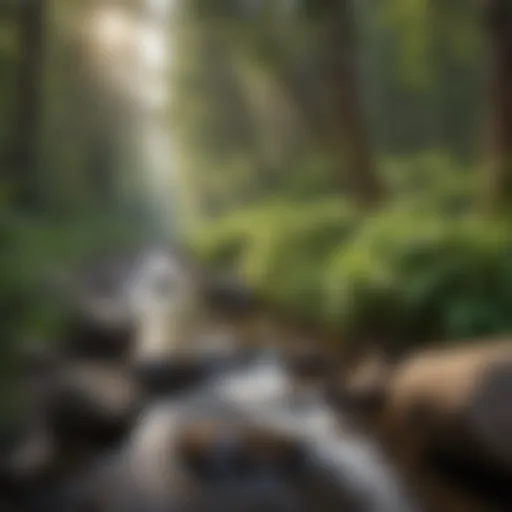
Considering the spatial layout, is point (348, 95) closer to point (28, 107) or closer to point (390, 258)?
point (390, 258)

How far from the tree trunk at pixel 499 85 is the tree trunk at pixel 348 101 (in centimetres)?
19

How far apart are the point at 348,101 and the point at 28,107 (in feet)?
1.76

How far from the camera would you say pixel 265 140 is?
1.45 m

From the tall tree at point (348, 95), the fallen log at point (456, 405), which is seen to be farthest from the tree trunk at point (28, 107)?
the fallen log at point (456, 405)

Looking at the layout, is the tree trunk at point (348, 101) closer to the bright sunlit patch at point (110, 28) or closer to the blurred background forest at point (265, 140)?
the blurred background forest at point (265, 140)

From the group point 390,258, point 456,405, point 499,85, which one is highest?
point 499,85

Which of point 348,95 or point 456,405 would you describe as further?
point 348,95

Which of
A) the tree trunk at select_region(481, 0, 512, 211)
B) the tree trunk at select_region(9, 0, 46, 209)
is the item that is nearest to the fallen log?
the tree trunk at select_region(481, 0, 512, 211)

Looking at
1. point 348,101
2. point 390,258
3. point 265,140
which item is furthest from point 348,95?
point 390,258

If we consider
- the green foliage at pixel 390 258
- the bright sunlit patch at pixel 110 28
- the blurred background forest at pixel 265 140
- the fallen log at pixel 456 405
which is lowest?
the fallen log at pixel 456 405

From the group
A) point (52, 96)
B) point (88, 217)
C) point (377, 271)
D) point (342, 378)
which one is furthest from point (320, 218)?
point (52, 96)

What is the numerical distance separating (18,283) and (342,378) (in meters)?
0.56

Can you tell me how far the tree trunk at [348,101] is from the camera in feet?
4.62

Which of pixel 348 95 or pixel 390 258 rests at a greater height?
pixel 348 95
